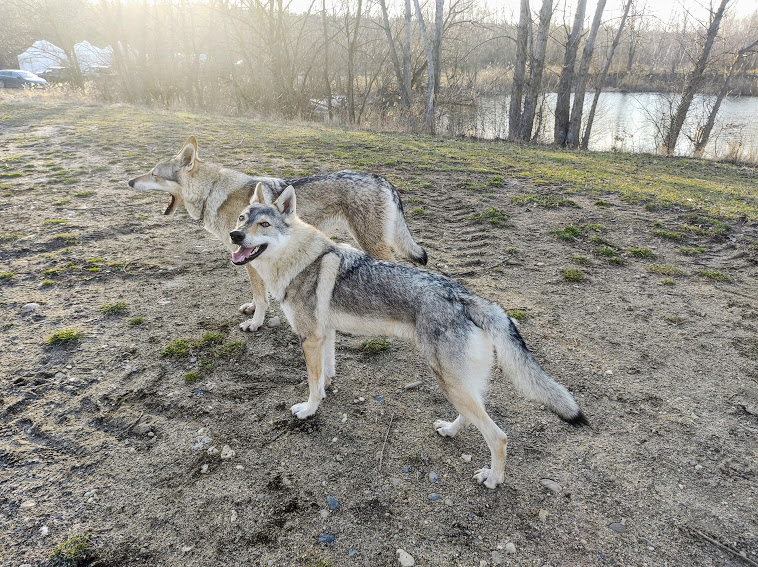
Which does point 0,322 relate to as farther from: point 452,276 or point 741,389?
point 741,389

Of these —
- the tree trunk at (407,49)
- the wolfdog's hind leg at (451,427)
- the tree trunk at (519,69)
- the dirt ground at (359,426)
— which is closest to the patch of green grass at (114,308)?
the dirt ground at (359,426)

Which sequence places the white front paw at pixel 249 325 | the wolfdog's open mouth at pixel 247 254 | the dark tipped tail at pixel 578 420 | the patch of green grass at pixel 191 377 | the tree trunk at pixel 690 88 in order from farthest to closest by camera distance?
the tree trunk at pixel 690 88
the white front paw at pixel 249 325
the patch of green grass at pixel 191 377
the wolfdog's open mouth at pixel 247 254
the dark tipped tail at pixel 578 420

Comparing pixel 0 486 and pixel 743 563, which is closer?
pixel 743 563

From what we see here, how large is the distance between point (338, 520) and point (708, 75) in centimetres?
2426

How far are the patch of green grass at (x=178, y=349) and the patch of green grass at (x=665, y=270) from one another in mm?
6919

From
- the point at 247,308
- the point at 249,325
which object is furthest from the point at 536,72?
the point at 249,325

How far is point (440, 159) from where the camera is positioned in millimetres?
13594

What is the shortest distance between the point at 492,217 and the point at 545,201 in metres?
1.87

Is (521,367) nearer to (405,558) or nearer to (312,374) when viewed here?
(405,558)

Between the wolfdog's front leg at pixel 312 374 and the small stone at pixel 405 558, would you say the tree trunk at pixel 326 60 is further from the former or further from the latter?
the small stone at pixel 405 558

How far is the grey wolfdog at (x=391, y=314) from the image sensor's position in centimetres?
306

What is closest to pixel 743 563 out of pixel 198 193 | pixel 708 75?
pixel 198 193

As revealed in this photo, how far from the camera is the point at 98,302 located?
214 inches

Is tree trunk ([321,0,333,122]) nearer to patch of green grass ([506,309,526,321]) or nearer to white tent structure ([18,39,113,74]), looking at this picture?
white tent structure ([18,39,113,74])
